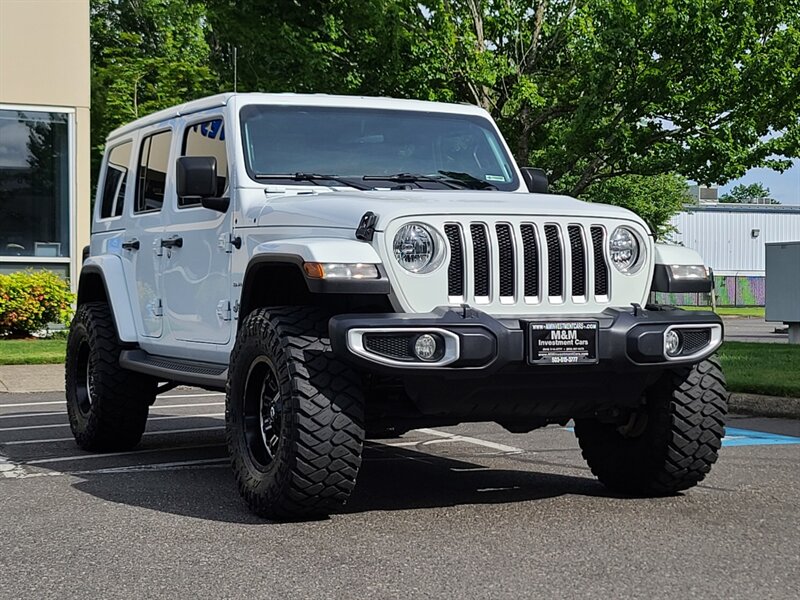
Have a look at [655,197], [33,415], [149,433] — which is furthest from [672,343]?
[655,197]

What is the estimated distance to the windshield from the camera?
24.6 ft

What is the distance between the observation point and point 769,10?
70.7 ft

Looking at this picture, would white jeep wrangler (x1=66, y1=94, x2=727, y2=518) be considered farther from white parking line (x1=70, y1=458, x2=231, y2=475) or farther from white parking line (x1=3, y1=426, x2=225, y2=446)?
white parking line (x1=3, y1=426, x2=225, y2=446)

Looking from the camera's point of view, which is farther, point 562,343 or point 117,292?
point 117,292

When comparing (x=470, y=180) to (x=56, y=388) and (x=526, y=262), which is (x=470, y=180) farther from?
(x=56, y=388)

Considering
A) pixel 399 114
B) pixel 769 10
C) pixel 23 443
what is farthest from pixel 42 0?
pixel 399 114

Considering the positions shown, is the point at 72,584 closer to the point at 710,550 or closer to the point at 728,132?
the point at 710,550

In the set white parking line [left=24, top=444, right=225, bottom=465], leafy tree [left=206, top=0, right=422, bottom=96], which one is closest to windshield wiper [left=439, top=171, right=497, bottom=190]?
white parking line [left=24, top=444, right=225, bottom=465]

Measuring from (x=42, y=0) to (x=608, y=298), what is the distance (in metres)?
16.7

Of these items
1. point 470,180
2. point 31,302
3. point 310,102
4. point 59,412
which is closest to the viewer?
point 470,180

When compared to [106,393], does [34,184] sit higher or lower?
higher

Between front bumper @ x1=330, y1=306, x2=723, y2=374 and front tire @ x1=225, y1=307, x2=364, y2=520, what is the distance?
287mm

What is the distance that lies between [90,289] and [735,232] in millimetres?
73761

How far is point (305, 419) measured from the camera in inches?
234
